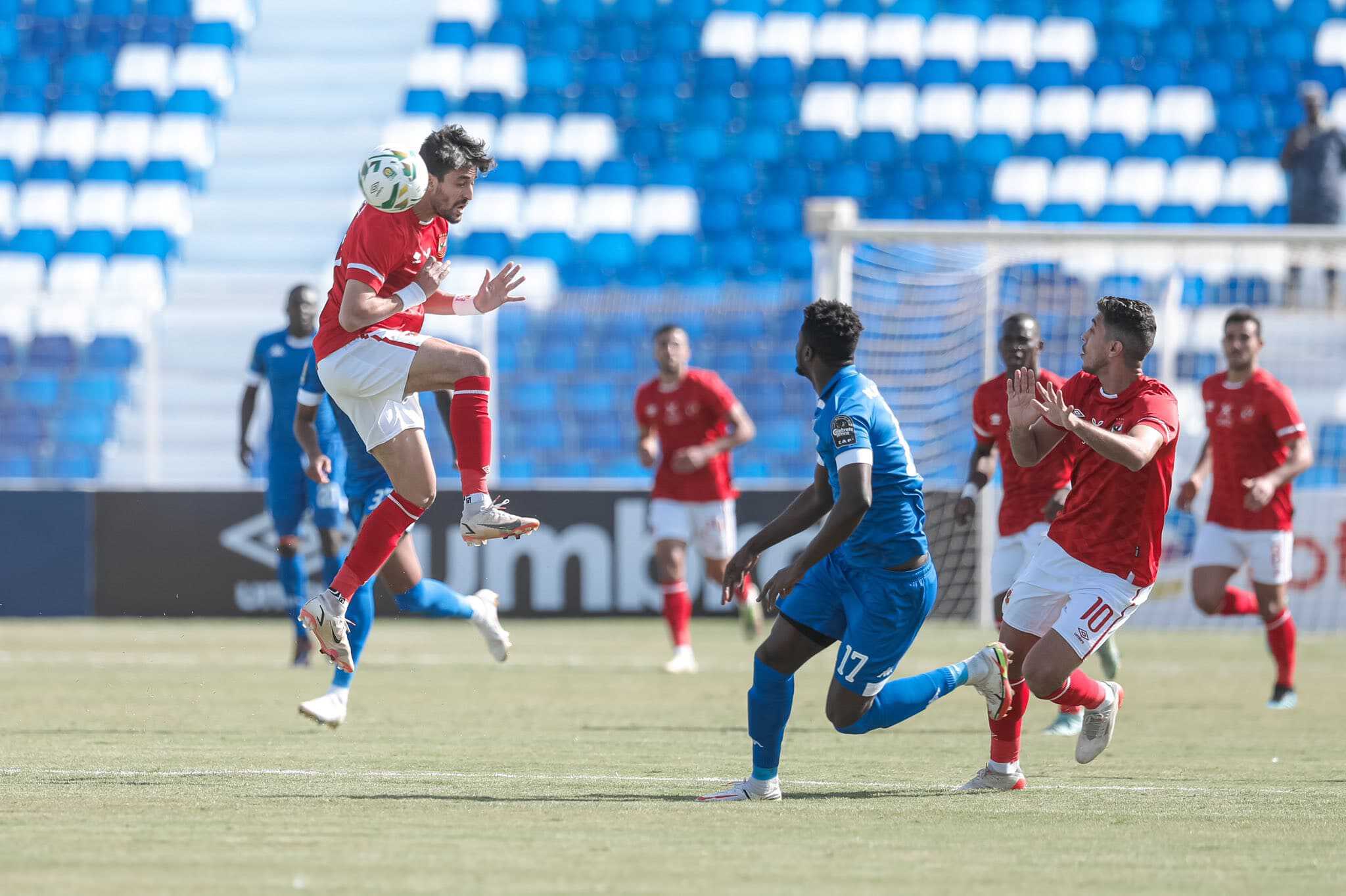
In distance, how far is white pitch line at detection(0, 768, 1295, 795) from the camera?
6.80m

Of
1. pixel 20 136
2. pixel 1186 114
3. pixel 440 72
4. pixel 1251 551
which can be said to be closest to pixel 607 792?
pixel 1251 551

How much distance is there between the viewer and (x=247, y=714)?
9.34 meters

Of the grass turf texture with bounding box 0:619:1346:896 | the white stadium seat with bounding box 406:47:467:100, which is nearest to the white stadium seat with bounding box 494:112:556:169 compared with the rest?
the white stadium seat with bounding box 406:47:467:100

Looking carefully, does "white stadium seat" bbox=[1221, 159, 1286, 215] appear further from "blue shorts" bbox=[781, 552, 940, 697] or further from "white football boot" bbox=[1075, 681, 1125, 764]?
"blue shorts" bbox=[781, 552, 940, 697]

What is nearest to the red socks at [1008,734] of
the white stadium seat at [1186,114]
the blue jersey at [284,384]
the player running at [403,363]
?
the player running at [403,363]

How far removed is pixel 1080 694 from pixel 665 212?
48.0 ft

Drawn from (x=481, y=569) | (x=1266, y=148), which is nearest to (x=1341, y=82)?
(x=1266, y=148)

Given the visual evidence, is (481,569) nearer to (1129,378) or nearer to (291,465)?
(291,465)

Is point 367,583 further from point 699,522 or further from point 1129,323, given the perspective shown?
point 699,522

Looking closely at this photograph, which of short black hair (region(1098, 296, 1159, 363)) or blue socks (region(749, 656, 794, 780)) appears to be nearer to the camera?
blue socks (region(749, 656, 794, 780))

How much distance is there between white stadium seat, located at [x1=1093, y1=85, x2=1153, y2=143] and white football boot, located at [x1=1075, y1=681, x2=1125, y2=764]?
15.6 meters

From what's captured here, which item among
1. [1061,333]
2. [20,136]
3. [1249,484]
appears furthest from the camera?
[20,136]

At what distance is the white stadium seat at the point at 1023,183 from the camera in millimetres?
20734

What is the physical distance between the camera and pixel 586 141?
2170 centimetres
